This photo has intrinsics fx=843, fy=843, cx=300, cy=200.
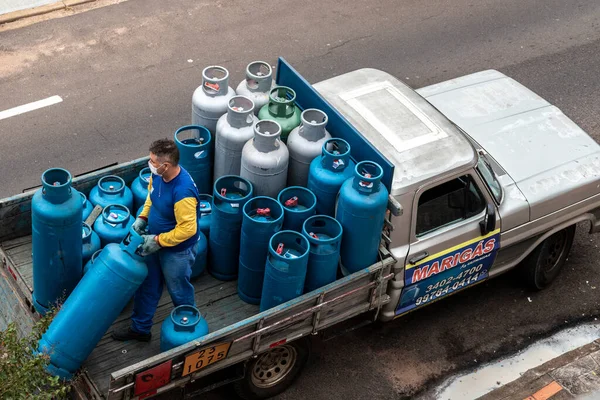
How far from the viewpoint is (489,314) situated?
8359 millimetres

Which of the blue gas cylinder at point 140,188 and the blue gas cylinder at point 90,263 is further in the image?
the blue gas cylinder at point 140,188

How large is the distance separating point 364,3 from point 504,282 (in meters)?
6.16

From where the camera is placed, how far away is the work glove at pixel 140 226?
6327mm

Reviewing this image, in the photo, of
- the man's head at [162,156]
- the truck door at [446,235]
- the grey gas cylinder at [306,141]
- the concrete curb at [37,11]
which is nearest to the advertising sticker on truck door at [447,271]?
the truck door at [446,235]

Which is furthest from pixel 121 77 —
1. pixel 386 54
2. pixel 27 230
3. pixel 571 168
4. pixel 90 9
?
pixel 571 168

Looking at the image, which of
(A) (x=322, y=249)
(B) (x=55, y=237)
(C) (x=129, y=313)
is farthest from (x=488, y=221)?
(B) (x=55, y=237)

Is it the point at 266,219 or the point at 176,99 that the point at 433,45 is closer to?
the point at 176,99

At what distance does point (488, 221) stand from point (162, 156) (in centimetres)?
292

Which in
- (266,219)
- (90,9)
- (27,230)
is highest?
(266,219)

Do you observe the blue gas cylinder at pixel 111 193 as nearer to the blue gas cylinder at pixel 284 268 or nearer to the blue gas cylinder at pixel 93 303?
the blue gas cylinder at pixel 93 303

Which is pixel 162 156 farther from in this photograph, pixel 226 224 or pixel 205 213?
pixel 205 213

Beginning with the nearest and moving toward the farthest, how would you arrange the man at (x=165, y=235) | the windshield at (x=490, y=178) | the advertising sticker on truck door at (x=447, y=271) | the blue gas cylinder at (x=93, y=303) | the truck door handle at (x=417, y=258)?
1. the blue gas cylinder at (x=93, y=303)
2. the man at (x=165, y=235)
3. the truck door handle at (x=417, y=258)
4. the advertising sticker on truck door at (x=447, y=271)
5. the windshield at (x=490, y=178)

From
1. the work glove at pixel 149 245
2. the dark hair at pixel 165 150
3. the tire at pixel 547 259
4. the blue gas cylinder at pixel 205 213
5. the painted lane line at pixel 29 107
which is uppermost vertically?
the dark hair at pixel 165 150

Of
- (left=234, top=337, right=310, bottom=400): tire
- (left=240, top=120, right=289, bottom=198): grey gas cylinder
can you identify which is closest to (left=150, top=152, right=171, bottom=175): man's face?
(left=240, top=120, right=289, bottom=198): grey gas cylinder
